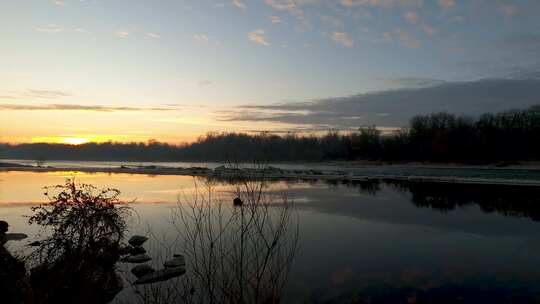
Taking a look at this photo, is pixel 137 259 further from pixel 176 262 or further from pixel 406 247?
pixel 406 247

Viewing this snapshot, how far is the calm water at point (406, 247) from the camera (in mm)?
10555

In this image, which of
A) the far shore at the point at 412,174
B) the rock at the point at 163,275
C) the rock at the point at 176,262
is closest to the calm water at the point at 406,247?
A: the rock at the point at 176,262

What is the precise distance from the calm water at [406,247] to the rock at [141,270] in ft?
9.16

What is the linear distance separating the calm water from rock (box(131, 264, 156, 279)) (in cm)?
279

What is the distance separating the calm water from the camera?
10.6 m

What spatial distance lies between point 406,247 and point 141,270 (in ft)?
31.0

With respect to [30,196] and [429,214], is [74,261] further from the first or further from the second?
[30,196]

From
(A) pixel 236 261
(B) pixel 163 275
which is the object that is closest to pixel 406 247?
(B) pixel 163 275

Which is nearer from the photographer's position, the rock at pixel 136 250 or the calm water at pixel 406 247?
the calm water at pixel 406 247

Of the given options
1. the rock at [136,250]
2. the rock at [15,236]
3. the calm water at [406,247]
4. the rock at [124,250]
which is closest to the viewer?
the calm water at [406,247]

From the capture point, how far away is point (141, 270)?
1157 centimetres

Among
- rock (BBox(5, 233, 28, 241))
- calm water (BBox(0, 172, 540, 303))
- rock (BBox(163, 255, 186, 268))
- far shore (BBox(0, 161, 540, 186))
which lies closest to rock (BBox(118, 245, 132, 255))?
calm water (BBox(0, 172, 540, 303))

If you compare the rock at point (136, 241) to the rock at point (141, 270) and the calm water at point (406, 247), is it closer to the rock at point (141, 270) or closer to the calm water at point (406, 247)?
the calm water at point (406, 247)

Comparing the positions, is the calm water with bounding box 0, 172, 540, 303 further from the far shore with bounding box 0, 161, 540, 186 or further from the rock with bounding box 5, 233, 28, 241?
the far shore with bounding box 0, 161, 540, 186
